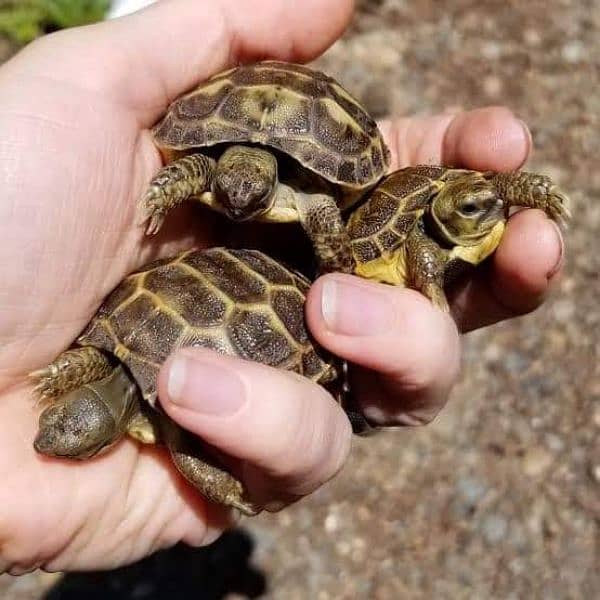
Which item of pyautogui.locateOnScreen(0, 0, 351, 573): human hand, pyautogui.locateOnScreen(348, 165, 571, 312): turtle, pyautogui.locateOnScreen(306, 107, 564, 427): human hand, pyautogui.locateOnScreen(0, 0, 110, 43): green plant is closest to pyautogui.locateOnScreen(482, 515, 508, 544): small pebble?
pyautogui.locateOnScreen(306, 107, 564, 427): human hand

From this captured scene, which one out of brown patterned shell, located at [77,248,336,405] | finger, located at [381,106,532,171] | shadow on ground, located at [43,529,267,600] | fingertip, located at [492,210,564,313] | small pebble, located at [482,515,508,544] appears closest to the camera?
brown patterned shell, located at [77,248,336,405]

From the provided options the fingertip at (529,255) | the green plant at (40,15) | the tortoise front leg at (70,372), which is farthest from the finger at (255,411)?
the green plant at (40,15)

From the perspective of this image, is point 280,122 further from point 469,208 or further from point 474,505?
point 474,505

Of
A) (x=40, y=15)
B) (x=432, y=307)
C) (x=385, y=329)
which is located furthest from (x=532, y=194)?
(x=40, y=15)

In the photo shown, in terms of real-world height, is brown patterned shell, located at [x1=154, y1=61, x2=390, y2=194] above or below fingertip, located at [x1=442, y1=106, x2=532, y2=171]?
above

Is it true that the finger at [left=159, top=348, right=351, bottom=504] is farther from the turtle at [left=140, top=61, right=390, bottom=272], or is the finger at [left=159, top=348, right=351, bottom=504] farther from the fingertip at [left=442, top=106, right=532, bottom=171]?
the fingertip at [left=442, top=106, right=532, bottom=171]

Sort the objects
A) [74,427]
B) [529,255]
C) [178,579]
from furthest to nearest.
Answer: [178,579], [529,255], [74,427]

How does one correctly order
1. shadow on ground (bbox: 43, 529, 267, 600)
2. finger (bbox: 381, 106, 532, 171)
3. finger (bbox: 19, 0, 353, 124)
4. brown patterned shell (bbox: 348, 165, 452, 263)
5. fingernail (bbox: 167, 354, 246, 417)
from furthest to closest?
shadow on ground (bbox: 43, 529, 267, 600) < finger (bbox: 381, 106, 532, 171) < brown patterned shell (bbox: 348, 165, 452, 263) < finger (bbox: 19, 0, 353, 124) < fingernail (bbox: 167, 354, 246, 417)
